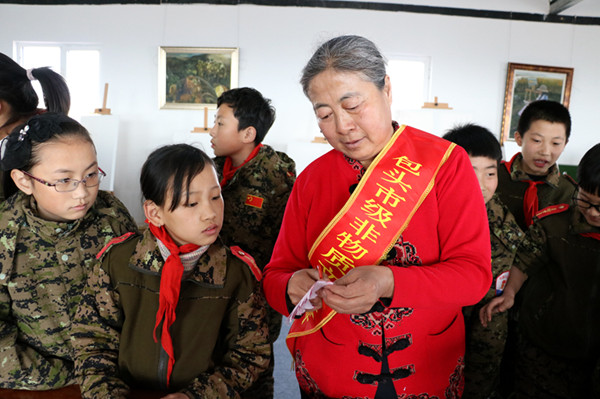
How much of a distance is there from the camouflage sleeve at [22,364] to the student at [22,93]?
738 millimetres

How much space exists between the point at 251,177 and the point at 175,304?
109 centimetres

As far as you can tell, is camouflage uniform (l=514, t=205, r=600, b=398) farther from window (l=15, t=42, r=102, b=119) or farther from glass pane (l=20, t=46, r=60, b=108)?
glass pane (l=20, t=46, r=60, b=108)

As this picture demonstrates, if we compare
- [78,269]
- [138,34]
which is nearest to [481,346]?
[78,269]

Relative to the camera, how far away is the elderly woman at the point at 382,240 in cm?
98

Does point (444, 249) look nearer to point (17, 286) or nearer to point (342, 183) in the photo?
point (342, 183)

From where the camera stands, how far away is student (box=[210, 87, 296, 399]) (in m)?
2.10

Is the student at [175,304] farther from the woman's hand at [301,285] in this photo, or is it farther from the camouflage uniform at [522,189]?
the camouflage uniform at [522,189]

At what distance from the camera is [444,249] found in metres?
0.99

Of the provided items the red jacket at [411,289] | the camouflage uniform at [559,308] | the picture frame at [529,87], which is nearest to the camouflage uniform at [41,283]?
the red jacket at [411,289]

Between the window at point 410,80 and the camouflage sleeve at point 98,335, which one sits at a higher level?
the window at point 410,80

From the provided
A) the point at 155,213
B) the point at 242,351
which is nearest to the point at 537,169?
the point at 242,351

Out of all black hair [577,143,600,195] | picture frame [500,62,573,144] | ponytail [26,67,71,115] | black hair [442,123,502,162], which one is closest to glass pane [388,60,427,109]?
picture frame [500,62,573,144]

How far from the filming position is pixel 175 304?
1.13 m

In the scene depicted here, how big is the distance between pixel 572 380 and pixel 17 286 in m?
1.88
